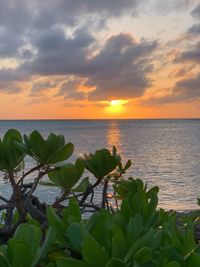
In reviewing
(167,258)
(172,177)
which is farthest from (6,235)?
(172,177)

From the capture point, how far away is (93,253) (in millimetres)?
913

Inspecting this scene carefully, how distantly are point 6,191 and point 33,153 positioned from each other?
2947cm

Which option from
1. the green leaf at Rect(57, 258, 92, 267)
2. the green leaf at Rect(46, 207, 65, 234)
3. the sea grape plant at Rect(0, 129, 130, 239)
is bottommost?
the green leaf at Rect(57, 258, 92, 267)

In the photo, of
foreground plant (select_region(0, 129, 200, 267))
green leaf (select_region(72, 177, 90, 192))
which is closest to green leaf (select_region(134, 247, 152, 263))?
foreground plant (select_region(0, 129, 200, 267))

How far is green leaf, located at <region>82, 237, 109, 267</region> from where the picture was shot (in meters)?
0.90

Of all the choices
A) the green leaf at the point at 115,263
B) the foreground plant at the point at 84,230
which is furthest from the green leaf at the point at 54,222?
the green leaf at the point at 115,263

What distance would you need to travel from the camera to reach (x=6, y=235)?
148 cm

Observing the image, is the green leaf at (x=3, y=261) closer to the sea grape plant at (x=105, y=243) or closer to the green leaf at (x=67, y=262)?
the sea grape plant at (x=105, y=243)

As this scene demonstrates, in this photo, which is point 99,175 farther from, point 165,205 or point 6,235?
point 165,205

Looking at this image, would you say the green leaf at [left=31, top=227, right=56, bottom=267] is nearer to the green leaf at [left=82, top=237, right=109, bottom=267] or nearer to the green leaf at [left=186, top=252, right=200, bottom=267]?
the green leaf at [left=82, top=237, right=109, bottom=267]

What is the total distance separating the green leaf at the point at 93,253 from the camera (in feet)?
2.96

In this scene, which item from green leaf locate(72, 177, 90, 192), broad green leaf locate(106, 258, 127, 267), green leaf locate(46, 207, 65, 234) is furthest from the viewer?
green leaf locate(72, 177, 90, 192)

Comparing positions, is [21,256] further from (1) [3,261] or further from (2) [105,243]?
(2) [105,243]

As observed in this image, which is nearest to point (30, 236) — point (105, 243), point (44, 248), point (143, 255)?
point (44, 248)
